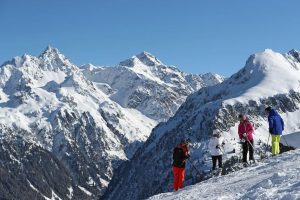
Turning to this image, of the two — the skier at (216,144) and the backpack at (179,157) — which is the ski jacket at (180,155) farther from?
the skier at (216,144)

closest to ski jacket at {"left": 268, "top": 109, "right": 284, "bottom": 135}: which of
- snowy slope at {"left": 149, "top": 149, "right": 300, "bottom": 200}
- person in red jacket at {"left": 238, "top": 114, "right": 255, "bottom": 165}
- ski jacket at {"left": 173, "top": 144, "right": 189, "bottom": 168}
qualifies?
person in red jacket at {"left": 238, "top": 114, "right": 255, "bottom": 165}

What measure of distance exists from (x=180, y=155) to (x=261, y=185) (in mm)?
10833

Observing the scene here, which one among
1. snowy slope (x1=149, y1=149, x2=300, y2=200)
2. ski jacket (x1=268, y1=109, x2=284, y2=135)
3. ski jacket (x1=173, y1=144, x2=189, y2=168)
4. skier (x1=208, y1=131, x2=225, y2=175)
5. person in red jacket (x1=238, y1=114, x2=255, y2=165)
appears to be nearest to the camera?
snowy slope (x1=149, y1=149, x2=300, y2=200)

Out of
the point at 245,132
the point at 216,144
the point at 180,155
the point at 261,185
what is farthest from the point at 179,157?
the point at 261,185

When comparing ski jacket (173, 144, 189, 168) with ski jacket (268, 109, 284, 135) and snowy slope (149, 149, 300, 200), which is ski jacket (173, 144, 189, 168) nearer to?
snowy slope (149, 149, 300, 200)

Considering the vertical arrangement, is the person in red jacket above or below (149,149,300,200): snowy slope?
above

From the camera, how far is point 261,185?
23781mm

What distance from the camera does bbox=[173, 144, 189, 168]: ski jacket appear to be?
34.2 metres

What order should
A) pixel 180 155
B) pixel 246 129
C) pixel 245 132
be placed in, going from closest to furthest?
pixel 180 155 → pixel 245 132 → pixel 246 129

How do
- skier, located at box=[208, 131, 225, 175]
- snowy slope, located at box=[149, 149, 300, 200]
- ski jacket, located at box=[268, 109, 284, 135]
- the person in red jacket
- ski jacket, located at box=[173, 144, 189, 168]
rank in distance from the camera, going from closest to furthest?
snowy slope, located at box=[149, 149, 300, 200] → ski jacket, located at box=[173, 144, 189, 168] → ski jacket, located at box=[268, 109, 284, 135] → skier, located at box=[208, 131, 225, 175] → the person in red jacket

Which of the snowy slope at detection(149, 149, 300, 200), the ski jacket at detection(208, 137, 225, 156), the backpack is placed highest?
the ski jacket at detection(208, 137, 225, 156)

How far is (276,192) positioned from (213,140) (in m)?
15.9

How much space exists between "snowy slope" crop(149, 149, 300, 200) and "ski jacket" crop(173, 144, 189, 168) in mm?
2424

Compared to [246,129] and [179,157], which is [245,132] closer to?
[246,129]
